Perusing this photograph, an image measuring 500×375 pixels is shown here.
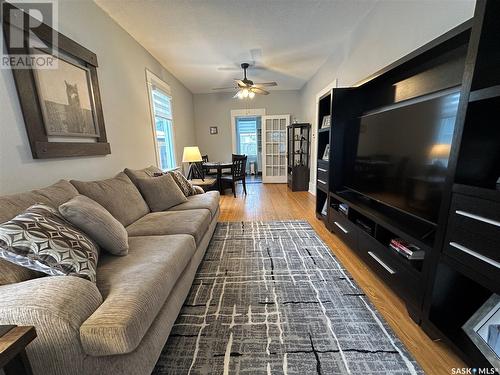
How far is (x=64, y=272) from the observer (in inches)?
35.9

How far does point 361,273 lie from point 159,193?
7.01ft

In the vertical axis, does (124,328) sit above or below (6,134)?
below

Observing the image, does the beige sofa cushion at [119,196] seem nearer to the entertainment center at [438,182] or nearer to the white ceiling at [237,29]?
the white ceiling at [237,29]

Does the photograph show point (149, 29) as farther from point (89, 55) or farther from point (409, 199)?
point (409, 199)

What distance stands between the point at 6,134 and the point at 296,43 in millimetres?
3352

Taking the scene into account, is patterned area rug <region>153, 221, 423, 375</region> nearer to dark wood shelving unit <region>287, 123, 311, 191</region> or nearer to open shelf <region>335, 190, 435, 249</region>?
open shelf <region>335, 190, 435, 249</region>

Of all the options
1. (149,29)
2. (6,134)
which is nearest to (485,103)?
(6,134)

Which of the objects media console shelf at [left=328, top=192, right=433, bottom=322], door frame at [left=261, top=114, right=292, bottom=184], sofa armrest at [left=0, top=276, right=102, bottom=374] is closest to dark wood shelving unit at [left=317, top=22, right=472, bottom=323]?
media console shelf at [left=328, top=192, right=433, bottom=322]

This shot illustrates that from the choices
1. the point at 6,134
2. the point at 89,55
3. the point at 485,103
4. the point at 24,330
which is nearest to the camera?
the point at 24,330

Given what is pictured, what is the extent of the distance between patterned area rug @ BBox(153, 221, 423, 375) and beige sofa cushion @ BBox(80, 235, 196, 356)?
0.36m

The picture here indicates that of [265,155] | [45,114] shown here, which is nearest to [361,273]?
[45,114]

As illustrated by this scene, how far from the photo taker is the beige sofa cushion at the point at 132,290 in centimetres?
74

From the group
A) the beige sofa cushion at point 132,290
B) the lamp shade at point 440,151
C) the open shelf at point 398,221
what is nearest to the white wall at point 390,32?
the lamp shade at point 440,151

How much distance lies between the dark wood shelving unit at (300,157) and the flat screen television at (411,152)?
9.59 ft
